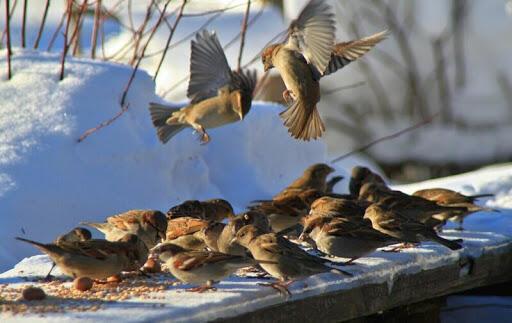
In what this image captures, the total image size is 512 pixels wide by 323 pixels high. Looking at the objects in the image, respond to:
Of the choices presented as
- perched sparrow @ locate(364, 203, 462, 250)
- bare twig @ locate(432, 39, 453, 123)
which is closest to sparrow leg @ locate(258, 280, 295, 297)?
perched sparrow @ locate(364, 203, 462, 250)

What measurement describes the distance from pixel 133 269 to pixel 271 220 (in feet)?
6.13

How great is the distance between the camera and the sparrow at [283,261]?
235 inches

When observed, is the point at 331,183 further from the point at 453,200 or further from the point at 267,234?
the point at 267,234

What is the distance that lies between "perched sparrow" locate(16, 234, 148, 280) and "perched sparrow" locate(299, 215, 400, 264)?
124 centimetres

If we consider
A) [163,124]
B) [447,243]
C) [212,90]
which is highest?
[212,90]

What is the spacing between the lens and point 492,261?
7.55m

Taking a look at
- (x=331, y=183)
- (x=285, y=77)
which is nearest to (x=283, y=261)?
(x=285, y=77)

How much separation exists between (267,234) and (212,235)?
541 millimetres

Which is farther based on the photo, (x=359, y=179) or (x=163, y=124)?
(x=359, y=179)

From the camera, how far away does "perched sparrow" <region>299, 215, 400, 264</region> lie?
259 inches

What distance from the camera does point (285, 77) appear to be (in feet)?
23.5

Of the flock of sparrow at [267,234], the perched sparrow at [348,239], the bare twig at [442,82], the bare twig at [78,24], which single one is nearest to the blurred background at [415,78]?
the bare twig at [442,82]

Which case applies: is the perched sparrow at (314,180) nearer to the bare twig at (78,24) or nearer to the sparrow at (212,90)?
the sparrow at (212,90)

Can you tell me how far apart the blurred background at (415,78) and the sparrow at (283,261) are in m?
10.5
